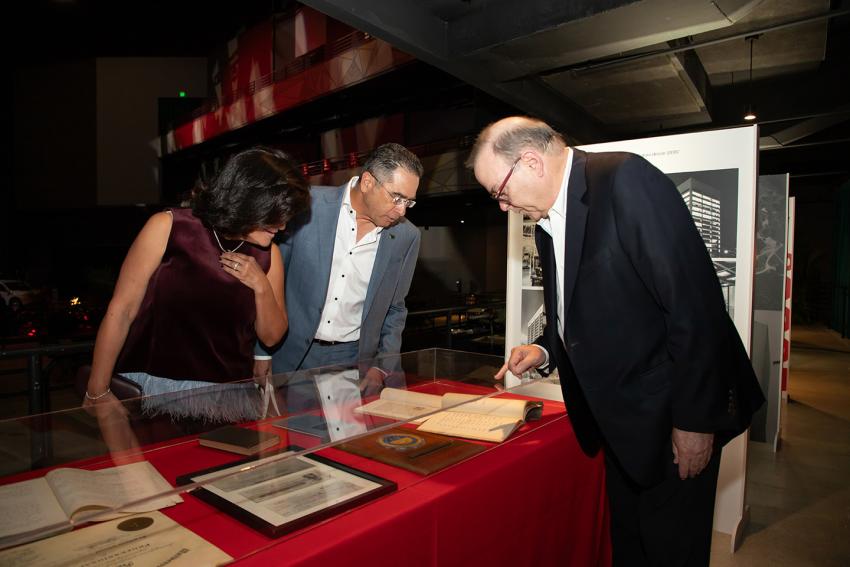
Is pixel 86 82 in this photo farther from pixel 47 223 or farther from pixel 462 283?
pixel 462 283

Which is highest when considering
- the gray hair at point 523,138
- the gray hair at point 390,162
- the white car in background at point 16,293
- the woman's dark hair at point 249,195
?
the gray hair at point 390,162

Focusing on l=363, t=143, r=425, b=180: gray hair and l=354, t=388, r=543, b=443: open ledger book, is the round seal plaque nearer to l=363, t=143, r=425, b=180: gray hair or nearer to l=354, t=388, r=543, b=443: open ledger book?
l=354, t=388, r=543, b=443: open ledger book

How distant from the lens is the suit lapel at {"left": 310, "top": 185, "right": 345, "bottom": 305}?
2338mm

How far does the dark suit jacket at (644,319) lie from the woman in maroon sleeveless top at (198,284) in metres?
1.02

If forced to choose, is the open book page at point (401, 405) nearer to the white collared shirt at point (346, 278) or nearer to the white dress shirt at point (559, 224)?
the white dress shirt at point (559, 224)

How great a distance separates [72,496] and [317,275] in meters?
1.50

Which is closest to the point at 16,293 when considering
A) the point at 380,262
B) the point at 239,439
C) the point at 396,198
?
the point at 380,262

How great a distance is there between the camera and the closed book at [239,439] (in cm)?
122

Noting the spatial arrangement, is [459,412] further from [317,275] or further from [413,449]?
[317,275]

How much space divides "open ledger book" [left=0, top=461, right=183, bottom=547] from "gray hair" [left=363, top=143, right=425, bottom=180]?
58.1 inches

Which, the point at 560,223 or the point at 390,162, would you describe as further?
the point at 390,162

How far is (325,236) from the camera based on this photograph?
7.77ft

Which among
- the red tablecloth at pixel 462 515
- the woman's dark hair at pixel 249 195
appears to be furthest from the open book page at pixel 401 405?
the woman's dark hair at pixel 249 195

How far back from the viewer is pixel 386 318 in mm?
2697
